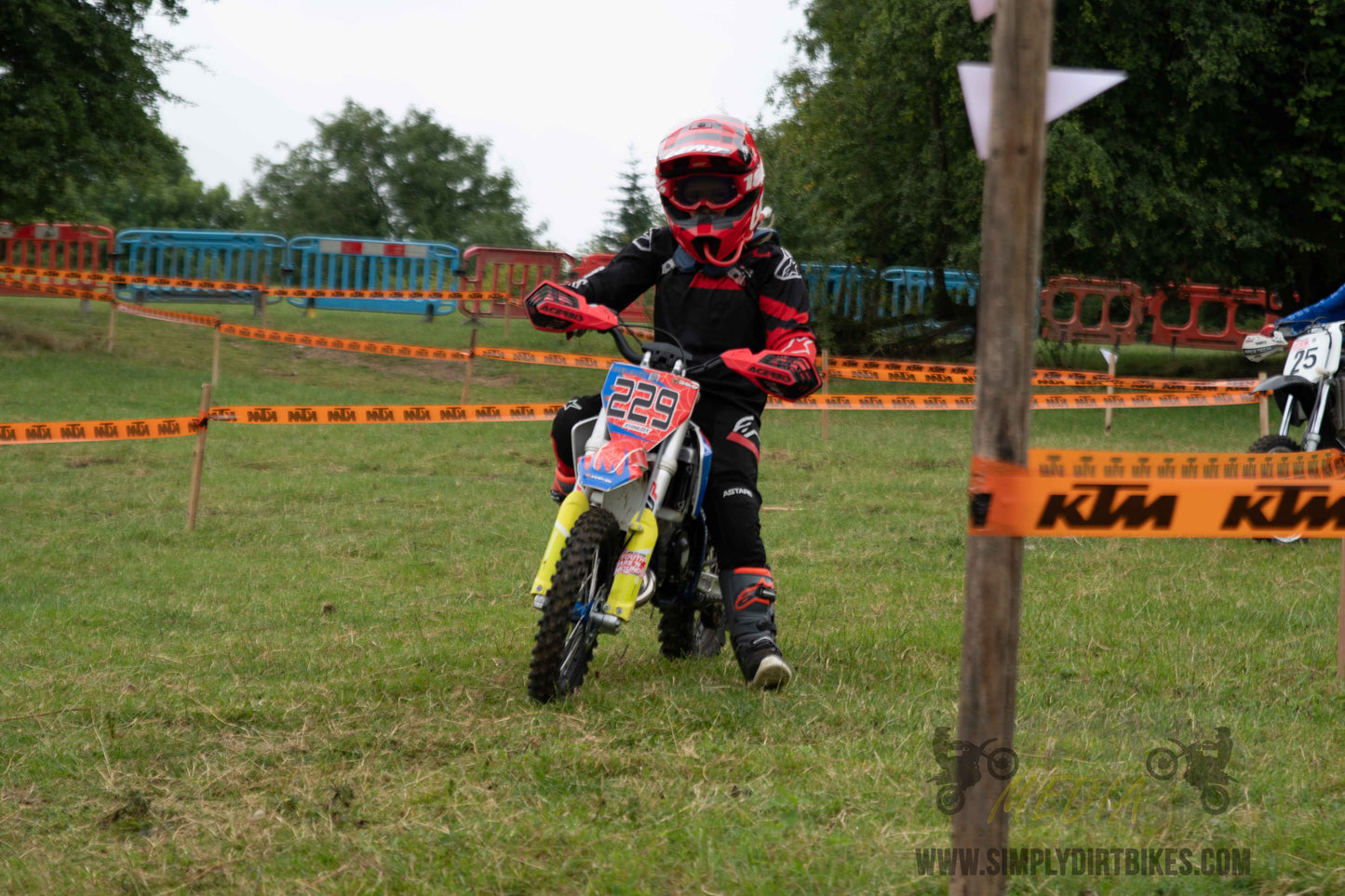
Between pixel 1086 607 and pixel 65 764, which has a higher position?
pixel 1086 607

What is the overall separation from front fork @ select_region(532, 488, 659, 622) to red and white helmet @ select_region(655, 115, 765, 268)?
3.84 feet

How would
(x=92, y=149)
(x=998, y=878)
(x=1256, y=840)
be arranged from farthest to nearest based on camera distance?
(x=92, y=149), (x=1256, y=840), (x=998, y=878)

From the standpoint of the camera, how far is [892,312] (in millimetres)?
23719

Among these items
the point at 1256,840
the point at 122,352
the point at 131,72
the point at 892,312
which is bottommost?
the point at 1256,840

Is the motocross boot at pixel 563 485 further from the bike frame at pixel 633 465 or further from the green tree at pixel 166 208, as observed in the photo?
the green tree at pixel 166 208

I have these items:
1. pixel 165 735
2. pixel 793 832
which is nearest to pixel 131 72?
pixel 165 735

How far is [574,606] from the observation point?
15.1 ft

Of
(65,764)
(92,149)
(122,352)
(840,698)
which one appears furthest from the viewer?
(122,352)

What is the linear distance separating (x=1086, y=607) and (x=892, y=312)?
57.1ft

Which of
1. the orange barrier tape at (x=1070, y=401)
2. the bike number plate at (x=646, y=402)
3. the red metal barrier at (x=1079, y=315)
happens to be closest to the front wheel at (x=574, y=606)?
the bike number plate at (x=646, y=402)

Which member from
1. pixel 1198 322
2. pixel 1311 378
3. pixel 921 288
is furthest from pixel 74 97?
pixel 1198 322

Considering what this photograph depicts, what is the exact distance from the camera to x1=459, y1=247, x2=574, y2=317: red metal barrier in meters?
26.7

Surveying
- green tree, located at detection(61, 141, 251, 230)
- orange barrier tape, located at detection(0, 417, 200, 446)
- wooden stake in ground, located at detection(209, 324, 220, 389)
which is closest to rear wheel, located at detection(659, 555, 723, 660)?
orange barrier tape, located at detection(0, 417, 200, 446)

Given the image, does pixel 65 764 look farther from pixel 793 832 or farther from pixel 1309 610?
pixel 1309 610
